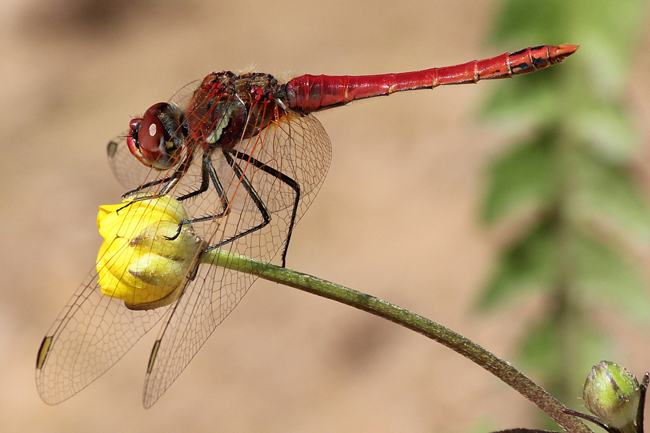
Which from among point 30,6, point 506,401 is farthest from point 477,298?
point 30,6

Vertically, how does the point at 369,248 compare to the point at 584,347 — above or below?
above

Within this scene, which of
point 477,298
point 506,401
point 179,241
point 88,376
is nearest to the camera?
point 179,241

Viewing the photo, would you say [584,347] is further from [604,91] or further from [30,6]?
[30,6]

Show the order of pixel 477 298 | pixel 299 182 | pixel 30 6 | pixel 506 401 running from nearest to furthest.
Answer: pixel 299 182 → pixel 477 298 → pixel 506 401 → pixel 30 6

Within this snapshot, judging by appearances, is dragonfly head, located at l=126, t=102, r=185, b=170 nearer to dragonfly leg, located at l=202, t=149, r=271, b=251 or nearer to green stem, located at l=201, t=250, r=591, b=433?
dragonfly leg, located at l=202, t=149, r=271, b=251

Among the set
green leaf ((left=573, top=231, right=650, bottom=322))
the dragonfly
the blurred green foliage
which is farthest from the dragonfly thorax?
green leaf ((left=573, top=231, right=650, bottom=322))

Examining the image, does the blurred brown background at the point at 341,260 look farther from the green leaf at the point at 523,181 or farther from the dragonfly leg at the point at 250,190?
the dragonfly leg at the point at 250,190
